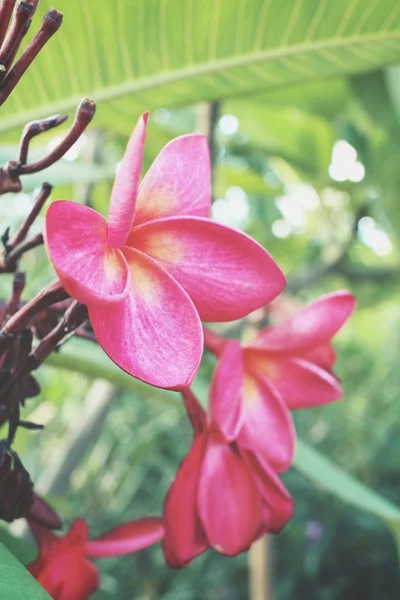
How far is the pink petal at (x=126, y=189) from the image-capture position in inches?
12.2

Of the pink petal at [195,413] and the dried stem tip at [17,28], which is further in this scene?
the pink petal at [195,413]

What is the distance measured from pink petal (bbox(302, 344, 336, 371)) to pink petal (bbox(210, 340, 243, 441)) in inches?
2.9

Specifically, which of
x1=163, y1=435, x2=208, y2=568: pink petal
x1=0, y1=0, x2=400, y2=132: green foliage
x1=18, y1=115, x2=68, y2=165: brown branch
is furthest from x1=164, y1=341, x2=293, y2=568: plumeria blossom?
x1=0, y1=0, x2=400, y2=132: green foliage

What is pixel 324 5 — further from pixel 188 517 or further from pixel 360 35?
pixel 188 517

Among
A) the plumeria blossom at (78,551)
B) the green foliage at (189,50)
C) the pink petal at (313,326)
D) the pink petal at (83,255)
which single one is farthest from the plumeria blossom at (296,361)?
the green foliage at (189,50)

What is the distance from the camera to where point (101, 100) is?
733mm

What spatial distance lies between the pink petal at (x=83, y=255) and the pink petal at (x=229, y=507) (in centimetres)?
18

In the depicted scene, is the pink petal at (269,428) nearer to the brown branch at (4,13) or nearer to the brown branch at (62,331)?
the brown branch at (62,331)

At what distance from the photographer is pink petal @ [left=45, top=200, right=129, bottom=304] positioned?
0.29m

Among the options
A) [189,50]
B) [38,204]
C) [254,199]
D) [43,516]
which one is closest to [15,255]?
[38,204]

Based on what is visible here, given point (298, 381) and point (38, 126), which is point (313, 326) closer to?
point (298, 381)

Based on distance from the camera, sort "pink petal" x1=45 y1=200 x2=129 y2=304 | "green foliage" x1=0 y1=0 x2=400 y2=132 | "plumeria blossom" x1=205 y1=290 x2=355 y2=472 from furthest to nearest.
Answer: "green foliage" x1=0 y1=0 x2=400 y2=132 → "plumeria blossom" x1=205 y1=290 x2=355 y2=472 → "pink petal" x1=45 y1=200 x2=129 y2=304

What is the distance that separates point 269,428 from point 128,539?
0.12m

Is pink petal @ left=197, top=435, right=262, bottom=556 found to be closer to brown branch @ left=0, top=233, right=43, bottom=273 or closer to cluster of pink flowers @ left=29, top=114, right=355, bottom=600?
cluster of pink flowers @ left=29, top=114, right=355, bottom=600
